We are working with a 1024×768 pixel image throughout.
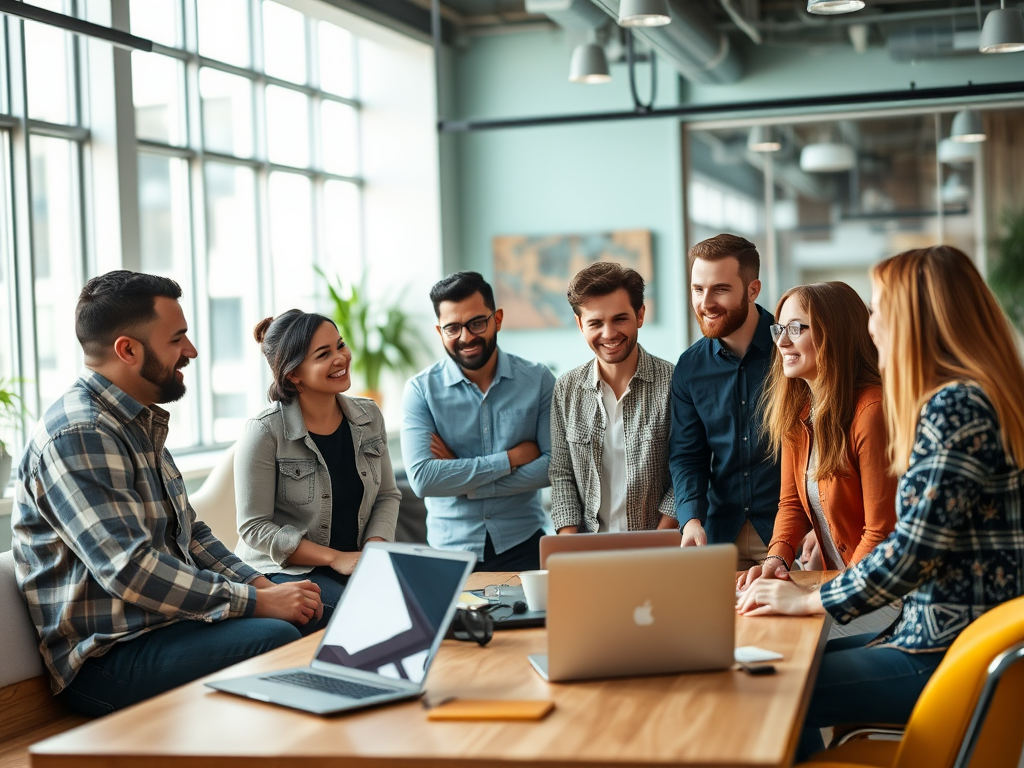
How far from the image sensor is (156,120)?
22.9 feet

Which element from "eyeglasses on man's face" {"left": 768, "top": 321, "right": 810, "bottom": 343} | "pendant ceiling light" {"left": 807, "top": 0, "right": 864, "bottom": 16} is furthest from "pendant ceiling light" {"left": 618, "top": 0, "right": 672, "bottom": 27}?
"eyeglasses on man's face" {"left": 768, "top": 321, "right": 810, "bottom": 343}

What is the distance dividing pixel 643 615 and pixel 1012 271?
7.09 m

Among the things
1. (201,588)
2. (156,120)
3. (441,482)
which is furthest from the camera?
(156,120)

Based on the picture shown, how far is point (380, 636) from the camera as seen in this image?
2.03m

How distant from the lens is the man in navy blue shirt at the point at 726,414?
331cm

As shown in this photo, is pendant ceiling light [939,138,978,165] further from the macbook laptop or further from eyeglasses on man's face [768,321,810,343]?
the macbook laptop

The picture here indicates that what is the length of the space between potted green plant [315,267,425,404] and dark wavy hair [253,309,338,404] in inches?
179

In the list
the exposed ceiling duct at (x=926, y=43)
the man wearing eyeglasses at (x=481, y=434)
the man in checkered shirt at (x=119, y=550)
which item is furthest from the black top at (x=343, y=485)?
the exposed ceiling duct at (x=926, y=43)

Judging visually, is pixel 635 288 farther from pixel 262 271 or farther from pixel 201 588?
pixel 262 271

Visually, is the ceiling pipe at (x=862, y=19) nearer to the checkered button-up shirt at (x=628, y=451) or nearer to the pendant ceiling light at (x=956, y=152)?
the pendant ceiling light at (x=956, y=152)

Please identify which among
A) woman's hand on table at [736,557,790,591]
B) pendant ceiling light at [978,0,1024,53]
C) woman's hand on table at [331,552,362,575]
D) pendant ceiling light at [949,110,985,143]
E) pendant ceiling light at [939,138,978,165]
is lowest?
woman's hand on table at [331,552,362,575]

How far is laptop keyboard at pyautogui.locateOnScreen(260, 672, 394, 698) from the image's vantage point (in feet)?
6.29

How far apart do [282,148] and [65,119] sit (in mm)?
2328

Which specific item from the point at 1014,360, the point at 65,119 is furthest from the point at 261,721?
the point at 65,119
